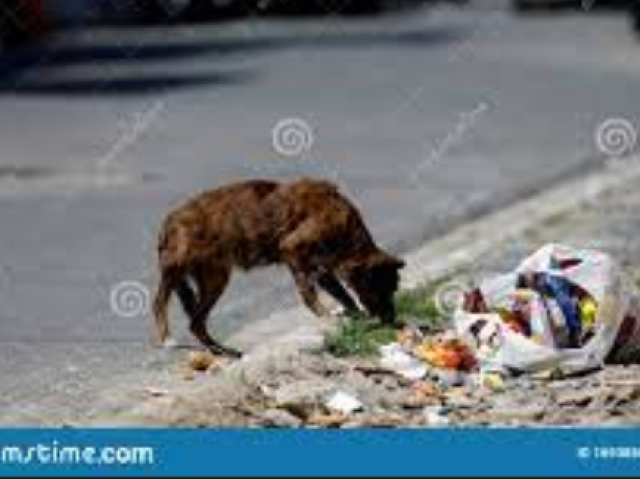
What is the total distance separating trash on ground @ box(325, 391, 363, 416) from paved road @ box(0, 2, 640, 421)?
1.07 metres

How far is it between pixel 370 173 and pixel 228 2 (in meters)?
17.5

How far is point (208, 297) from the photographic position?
41.3ft

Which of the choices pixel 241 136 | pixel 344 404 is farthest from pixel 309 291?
pixel 241 136

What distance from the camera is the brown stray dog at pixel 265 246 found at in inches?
493

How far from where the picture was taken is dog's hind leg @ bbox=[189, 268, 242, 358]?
12586mm

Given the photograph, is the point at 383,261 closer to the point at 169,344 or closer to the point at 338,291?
the point at 338,291

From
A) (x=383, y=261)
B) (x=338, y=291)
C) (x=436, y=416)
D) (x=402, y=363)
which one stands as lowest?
(x=436, y=416)

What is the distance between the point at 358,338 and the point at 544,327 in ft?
3.98

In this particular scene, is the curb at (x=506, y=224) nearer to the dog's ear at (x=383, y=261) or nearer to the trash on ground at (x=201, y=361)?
the dog's ear at (x=383, y=261)

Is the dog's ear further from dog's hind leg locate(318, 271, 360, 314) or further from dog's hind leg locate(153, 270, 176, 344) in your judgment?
dog's hind leg locate(153, 270, 176, 344)

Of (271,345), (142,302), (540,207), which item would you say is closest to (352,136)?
(540,207)

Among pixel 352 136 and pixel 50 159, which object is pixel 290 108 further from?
pixel 50 159

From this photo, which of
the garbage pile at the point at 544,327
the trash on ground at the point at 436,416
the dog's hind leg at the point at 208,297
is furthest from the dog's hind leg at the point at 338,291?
the trash on ground at the point at 436,416

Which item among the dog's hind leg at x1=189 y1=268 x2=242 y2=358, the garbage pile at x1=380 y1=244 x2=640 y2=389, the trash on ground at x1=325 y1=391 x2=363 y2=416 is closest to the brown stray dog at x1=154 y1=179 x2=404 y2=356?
the dog's hind leg at x1=189 y1=268 x2=242 y2=358
